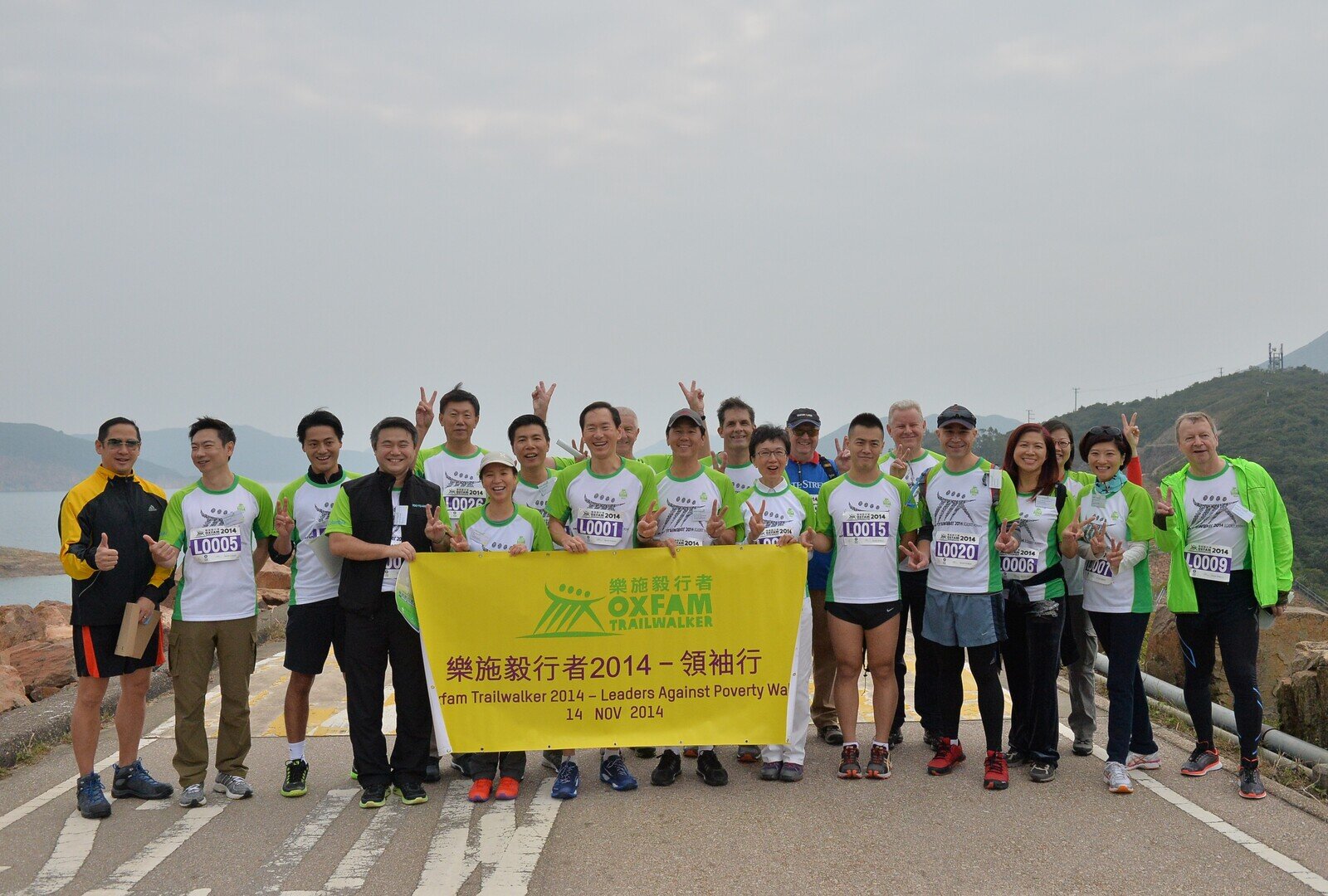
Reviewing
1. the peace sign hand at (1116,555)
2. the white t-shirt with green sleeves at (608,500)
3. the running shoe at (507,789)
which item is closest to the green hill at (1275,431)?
the peace sign hand at (1116,555)

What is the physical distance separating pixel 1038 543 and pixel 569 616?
9.61 feet

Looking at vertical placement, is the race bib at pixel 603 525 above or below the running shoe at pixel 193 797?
above

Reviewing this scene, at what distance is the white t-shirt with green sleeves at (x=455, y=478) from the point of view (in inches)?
269

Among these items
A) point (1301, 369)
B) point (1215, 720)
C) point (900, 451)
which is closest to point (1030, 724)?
point (1215, 720)

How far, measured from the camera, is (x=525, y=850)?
5121 mm

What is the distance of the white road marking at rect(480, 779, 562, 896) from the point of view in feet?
15.4

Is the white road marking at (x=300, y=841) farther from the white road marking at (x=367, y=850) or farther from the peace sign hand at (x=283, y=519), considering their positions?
the peace sign hand at (x=283, y=519)

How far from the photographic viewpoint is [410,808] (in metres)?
5.82

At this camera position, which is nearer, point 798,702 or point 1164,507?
point 1164,507

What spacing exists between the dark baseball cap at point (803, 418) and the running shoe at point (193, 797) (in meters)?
4.52

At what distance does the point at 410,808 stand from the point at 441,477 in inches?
84.7

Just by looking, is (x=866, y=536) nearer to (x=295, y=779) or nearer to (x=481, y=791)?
(x=481, y=791)

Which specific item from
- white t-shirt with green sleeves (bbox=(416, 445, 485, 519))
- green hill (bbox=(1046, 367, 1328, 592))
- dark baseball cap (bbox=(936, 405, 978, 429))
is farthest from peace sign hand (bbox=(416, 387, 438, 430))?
green hill (bbox=(1046, 367, 1328, 592))

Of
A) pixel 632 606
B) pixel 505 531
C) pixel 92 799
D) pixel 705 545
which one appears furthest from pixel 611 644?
pixel 92 799
